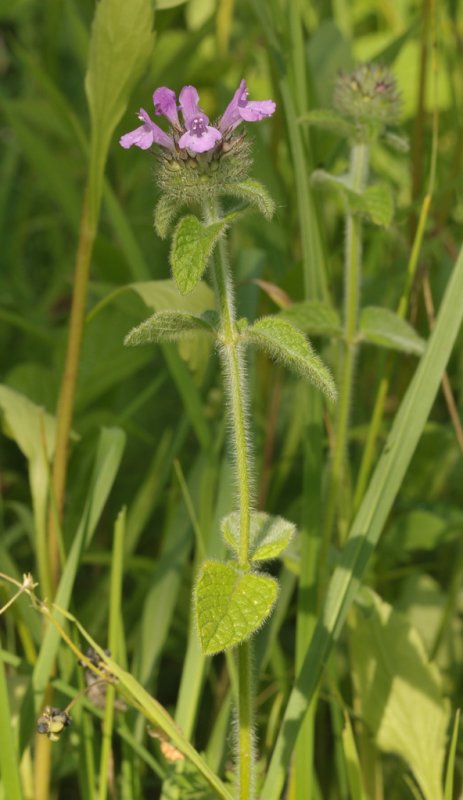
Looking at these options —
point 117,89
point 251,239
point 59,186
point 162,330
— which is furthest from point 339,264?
point 162,330

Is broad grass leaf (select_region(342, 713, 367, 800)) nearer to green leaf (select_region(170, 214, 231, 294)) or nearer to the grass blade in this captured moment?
the grass blade

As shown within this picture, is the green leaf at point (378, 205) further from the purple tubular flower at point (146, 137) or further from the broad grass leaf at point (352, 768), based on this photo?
the broad grass leaf at point (352, 768)

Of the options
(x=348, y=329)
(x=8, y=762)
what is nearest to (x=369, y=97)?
(x=348, y=329)

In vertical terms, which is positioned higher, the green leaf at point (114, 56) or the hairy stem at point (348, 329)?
the green leaf at point (114, 56)

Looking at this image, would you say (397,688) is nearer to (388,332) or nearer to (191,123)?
(388,332)

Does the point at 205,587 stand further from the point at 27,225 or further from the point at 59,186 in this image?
the point at 27,225

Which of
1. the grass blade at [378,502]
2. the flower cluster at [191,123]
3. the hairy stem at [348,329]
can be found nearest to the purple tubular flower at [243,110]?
the flower cluster at [191,123]
